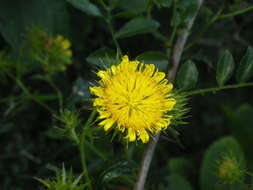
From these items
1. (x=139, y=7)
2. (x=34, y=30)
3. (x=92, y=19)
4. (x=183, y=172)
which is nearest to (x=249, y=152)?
(x=183, y=172)

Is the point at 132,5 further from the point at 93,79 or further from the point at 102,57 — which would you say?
the point at 102,57

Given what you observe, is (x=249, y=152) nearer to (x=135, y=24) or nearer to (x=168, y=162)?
(x=168, y=162)

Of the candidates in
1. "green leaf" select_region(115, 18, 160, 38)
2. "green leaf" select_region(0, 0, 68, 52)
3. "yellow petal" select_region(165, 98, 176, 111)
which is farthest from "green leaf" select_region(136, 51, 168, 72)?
"green leaf" select_region(0, 0, 68, 52)

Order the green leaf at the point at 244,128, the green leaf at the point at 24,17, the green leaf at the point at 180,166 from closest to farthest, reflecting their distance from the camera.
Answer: the green leaf at the point at 24,17
the green leaf at the point at 244,128
the green leaf at the point at 180,166

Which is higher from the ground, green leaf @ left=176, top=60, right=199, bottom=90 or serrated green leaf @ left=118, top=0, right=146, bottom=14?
serrated green leaf @ left=118, top=0, right=146, bottom=14

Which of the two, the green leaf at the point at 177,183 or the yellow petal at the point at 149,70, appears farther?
the green leaf at the point at 177,183

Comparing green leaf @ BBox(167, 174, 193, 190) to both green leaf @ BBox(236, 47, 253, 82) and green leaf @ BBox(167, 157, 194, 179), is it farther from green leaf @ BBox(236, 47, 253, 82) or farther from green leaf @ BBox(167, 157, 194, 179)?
green leaf @ BBox(236, 47, 253, 82)

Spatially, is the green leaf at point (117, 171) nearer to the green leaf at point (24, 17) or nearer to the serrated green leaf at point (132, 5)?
the serrated green leaf at point (132, 5)

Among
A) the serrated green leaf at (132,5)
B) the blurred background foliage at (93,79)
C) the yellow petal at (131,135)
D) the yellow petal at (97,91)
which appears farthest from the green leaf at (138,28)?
the yellow petal at (131,135)
